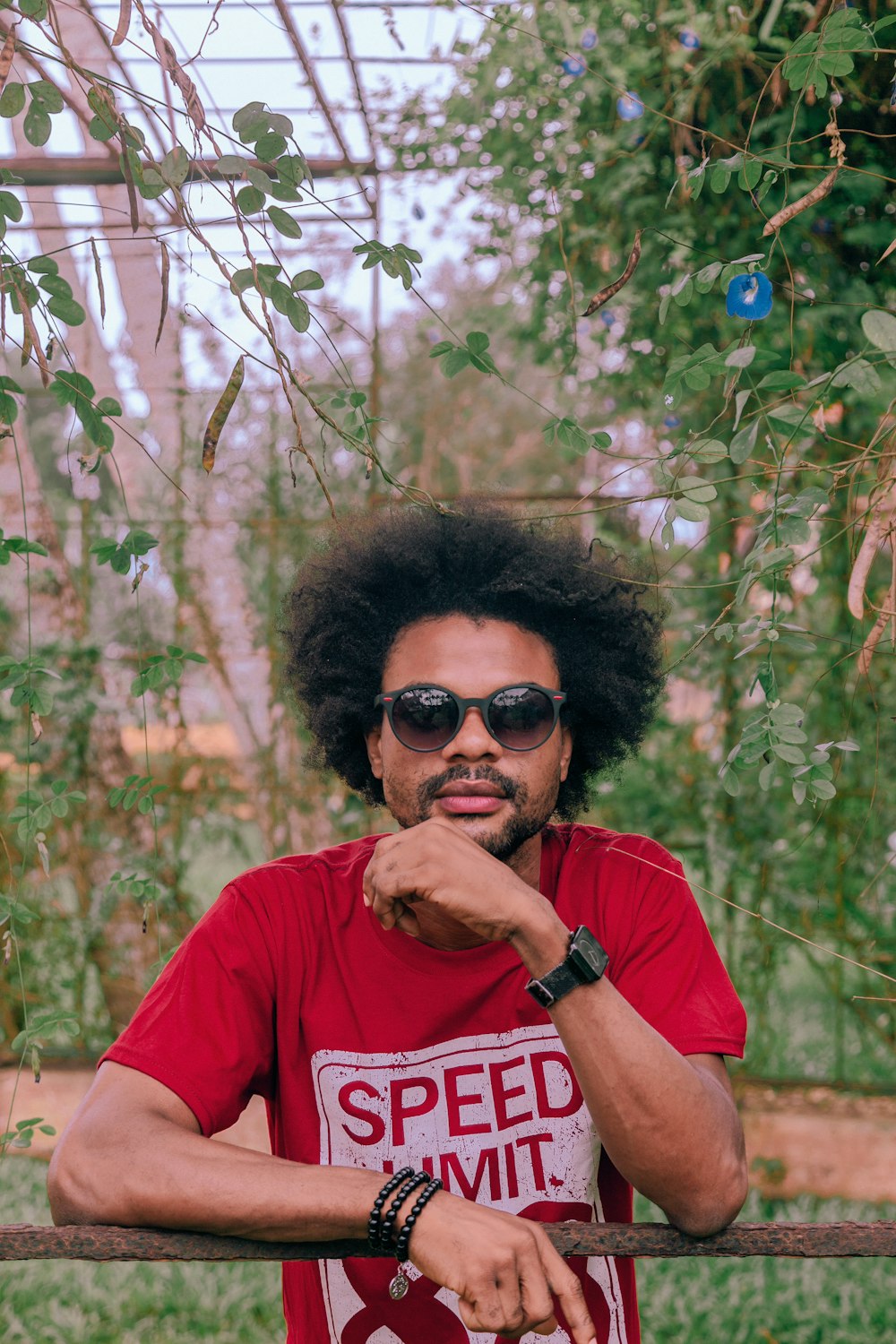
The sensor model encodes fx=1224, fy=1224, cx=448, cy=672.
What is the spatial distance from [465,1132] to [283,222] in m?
1.48

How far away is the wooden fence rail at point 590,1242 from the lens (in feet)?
4.82

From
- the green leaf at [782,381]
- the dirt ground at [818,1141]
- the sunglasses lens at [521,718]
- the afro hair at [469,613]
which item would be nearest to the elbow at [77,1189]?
the sunglasses lens at [521,718]

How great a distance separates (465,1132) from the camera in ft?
6.86

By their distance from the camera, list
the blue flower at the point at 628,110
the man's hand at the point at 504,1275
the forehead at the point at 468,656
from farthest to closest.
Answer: the blue flower at the point at 628,110, the forehead at the point at 468,656, the man's hand at the point at 504,1275

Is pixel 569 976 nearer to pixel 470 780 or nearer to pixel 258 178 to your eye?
pixel 470 780

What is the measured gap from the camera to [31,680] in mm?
2047

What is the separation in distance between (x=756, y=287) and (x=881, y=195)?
78.2 inches

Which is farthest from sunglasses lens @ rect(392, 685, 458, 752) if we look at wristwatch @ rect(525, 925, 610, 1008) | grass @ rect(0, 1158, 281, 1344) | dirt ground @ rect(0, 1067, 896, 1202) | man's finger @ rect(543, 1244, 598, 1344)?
dirt ground @ rect(0, 1067, 896, 1202)

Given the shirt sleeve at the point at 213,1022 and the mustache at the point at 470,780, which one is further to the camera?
the mustache at the point at 470,780

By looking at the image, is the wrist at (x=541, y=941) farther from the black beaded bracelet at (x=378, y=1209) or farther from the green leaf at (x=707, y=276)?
the green leaf at (x=707, y=276)

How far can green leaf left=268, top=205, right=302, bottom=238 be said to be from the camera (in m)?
1.67

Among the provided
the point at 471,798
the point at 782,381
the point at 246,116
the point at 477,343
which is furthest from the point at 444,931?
the point at 246,116

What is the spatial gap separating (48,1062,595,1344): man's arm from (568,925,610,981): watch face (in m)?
0.35

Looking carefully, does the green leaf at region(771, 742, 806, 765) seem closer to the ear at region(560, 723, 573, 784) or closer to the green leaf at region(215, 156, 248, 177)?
the ear at region(560, 723, 573, 784)
